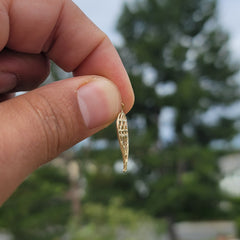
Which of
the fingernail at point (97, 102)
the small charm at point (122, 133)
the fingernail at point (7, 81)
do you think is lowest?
the small charm at point (122, 133)

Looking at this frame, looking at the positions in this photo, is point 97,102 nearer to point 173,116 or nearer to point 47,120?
point 47,120

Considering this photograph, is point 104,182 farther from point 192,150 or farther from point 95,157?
point 192,150

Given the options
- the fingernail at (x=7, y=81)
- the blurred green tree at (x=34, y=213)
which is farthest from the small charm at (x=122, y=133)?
the blurred green tree at (x=34, y=213)

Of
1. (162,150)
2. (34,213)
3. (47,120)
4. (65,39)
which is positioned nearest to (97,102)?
(47,120)

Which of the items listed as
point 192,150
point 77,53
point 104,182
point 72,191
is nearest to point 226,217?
point 192,150

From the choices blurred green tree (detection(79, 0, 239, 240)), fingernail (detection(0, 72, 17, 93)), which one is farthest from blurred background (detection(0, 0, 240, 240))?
fingernail (detection(0, 72, 17, 93))

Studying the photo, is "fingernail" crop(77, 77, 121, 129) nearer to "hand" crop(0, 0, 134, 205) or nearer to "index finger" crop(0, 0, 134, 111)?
"hand" crop(0, 0, 134, 205)

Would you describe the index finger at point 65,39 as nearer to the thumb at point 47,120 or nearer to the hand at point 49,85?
the hand at point 49,85

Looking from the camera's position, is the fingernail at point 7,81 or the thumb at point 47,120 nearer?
the thumb at point 47,120
